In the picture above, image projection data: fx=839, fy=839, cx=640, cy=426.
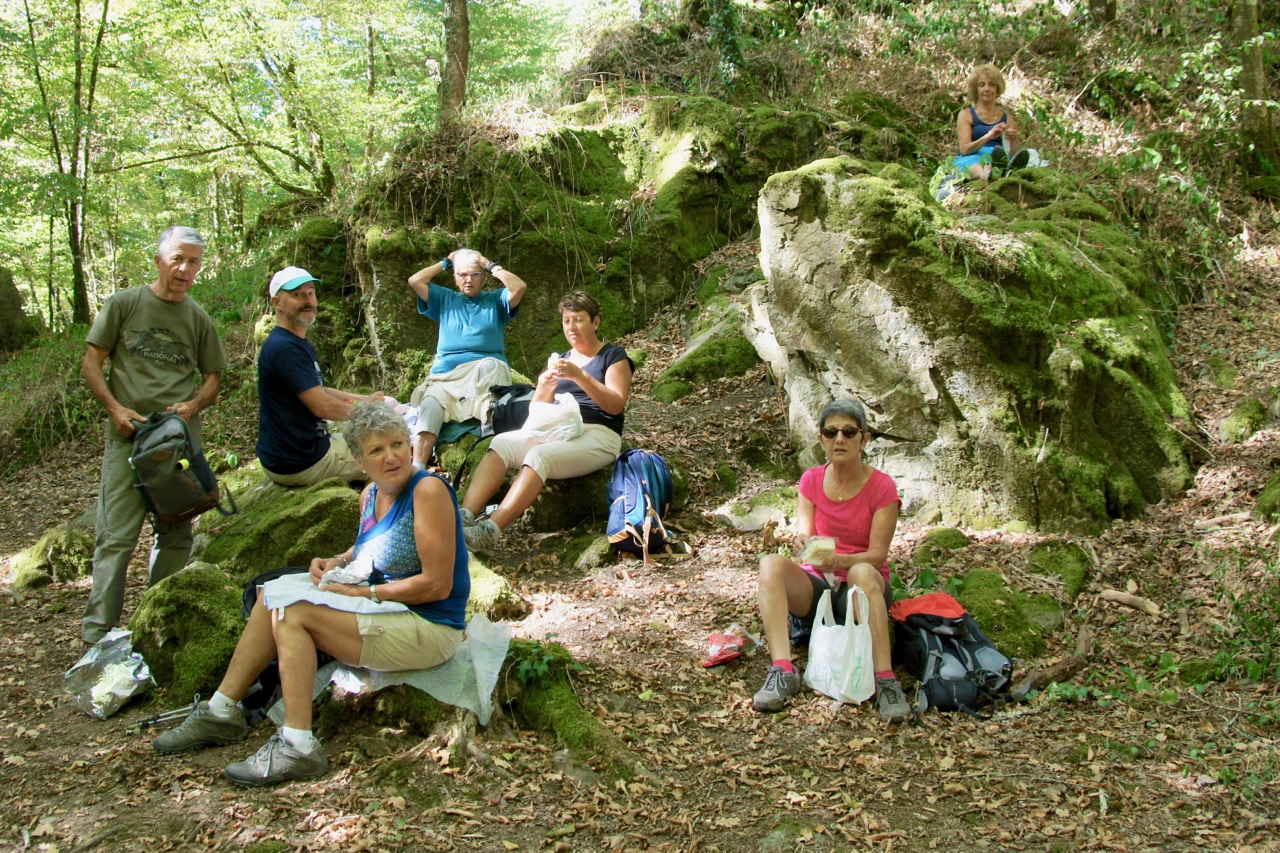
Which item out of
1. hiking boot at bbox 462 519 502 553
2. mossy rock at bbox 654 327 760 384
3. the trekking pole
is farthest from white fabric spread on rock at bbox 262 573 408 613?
mossy rock at bbox 654 327 760 384

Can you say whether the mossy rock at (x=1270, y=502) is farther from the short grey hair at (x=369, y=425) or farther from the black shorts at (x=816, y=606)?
the short grey hair at (x=369, y=425)

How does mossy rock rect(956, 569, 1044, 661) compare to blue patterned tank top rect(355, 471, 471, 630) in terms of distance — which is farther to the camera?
mossy rock rect(956, 569, 1044, 661)

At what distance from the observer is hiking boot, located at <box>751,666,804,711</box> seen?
372 cm

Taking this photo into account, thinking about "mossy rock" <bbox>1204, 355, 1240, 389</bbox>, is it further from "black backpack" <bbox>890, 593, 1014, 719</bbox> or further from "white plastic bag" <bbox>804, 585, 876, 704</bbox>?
"white plastic bag" <bbox>804, 585, 876, 704</bbox>

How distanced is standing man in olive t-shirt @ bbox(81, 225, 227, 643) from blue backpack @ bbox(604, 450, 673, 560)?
2441 mm

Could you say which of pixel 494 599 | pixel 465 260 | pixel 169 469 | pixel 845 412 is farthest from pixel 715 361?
pixel 169 469

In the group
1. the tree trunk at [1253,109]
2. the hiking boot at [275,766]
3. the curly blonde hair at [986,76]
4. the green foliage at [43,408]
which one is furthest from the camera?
the green foliage at [43,408]

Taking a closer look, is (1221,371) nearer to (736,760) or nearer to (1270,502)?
(1270,502)

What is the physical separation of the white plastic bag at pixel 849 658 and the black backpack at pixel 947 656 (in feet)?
0.85

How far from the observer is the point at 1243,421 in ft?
18.6

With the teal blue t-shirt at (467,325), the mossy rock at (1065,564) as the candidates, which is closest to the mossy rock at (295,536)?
the teal blue t-shirt at (467,325)

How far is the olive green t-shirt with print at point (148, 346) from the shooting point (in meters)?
4.40

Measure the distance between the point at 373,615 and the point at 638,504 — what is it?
241 centimetres

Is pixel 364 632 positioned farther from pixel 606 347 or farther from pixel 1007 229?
pixel 1007 229
